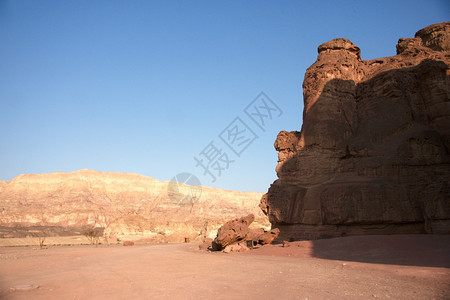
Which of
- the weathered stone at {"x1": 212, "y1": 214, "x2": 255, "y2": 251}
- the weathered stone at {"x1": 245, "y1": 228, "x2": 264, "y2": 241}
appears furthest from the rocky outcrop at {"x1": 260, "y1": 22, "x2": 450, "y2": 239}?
the weathered stone at {"x1": 212, "y1": 214, "x2": 255, "y2": 251}

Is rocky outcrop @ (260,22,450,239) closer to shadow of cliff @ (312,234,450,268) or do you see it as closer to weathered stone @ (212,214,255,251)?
weathered stone @ (212,214,255,251)

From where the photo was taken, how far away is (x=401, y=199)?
17.2m

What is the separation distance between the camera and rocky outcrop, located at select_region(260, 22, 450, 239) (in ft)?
56.8

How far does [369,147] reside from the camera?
20.0m

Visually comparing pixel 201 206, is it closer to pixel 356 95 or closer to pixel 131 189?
pixel 131 189

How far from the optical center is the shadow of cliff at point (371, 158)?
16.8m

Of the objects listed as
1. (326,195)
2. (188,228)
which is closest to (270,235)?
(326,195)

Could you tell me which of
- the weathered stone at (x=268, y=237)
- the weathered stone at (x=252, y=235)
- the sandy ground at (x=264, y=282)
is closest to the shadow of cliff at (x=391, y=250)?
the sandy ground at (x=264, y=282)

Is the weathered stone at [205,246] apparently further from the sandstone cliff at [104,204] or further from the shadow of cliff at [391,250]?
the sandstone cliff at [104,204]

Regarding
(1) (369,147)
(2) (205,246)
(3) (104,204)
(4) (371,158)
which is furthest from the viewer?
(3) (104,204)

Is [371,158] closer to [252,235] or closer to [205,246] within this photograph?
[252,235]

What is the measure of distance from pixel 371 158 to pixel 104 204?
76689 millimetres

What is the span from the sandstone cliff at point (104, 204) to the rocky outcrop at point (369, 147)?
33.0 m

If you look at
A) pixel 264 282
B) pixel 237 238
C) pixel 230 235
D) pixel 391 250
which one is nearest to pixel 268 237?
pixel 237 238
